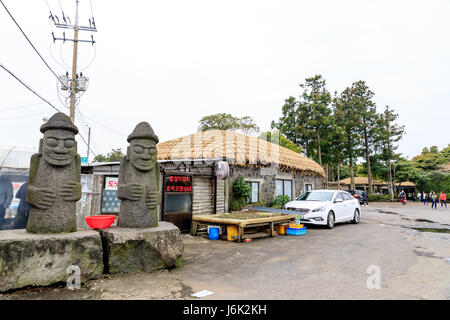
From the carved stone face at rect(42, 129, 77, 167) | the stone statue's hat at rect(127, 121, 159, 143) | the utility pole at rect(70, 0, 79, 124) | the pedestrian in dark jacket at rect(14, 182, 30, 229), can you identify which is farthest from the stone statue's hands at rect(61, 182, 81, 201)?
the utility pole at rect(70, 0, 79, 124)

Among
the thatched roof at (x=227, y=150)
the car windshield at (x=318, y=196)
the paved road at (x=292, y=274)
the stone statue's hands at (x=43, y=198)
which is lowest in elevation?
the paved road at (x=292, y=274)

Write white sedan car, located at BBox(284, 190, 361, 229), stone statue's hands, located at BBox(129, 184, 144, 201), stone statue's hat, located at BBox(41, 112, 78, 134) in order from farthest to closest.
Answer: white sedan car, located at BBox(284, 190, 361, 229), stone statue's hands, located at BBox(129, 184, 144, 201), stone statue's hat, located at BBox(41, 112, 78, 134)

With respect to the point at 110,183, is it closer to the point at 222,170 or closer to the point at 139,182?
the point at 139,182

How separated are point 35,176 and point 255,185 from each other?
962 centimetres

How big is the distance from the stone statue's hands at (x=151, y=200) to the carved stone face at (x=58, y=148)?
156 cm

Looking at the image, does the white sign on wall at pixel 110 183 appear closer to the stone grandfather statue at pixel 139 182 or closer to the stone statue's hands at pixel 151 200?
the stone grandfather statue at pixel 139 182

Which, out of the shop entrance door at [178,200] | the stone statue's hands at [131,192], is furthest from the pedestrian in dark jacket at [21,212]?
the shop entrance door at [178,200]

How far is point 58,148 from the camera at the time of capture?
15.1 feet

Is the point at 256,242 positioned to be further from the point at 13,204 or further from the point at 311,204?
the point at 13,204

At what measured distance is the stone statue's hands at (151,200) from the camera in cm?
538

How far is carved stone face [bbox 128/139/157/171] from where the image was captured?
543 cm

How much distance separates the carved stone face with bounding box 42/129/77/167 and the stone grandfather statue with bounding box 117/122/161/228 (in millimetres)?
→ 1065

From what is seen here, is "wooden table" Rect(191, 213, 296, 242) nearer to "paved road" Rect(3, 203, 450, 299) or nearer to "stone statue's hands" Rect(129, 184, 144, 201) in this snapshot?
"paved road" Rect(3, 203, 450, 299)
